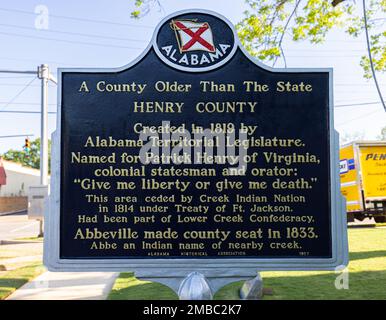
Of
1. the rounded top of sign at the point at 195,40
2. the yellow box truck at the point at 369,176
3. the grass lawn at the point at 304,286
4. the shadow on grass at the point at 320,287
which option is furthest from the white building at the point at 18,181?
the rounded top of sign at the point at 195,40

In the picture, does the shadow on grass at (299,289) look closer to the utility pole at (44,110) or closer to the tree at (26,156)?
the utility pole at (44,110)

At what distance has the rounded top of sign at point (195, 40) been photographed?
3545mm

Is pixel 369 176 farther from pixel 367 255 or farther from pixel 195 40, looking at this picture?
pixel 195 40

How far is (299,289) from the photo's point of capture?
583 centimetres

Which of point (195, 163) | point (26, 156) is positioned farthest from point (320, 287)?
point (26, 156)

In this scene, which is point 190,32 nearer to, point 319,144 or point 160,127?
point 160,127

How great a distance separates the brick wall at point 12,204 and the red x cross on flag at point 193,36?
42.0m

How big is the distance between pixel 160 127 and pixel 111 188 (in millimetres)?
674

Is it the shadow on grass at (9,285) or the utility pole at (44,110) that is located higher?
the utility pole at (44,110)

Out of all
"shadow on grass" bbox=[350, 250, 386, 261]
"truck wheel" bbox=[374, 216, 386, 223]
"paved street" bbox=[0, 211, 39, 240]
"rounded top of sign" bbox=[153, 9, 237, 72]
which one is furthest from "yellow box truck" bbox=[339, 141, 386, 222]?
"rounded top of sign" bbox=[153, 9, 237, 72]

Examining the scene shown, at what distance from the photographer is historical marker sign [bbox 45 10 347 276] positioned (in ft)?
11.3

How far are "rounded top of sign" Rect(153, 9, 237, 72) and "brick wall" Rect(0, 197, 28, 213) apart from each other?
138 ft

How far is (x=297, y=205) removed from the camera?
347 cm

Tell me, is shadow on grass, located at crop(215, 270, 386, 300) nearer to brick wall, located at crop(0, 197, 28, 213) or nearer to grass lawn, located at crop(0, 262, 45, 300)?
grass lawn, located at crop(0, 262, 45, 300)
